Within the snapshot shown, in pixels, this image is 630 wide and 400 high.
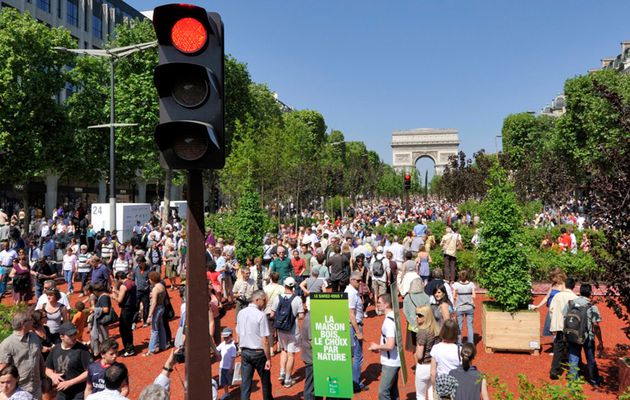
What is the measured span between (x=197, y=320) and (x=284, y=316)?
211 inches

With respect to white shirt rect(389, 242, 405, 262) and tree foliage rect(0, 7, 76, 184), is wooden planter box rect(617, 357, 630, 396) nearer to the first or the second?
white shirt rect(389, 242, 405, 262)

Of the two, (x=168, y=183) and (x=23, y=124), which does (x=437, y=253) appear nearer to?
(x=168, y=183)

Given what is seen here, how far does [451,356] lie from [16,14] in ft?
106

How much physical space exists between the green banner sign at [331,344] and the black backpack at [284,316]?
1.21 meters

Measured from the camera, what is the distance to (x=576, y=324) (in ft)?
24.3

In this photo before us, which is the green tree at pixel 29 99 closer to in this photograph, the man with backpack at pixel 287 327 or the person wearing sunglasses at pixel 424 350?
the man with backpack at pixel 287 327

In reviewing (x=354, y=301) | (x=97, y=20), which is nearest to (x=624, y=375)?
(x=354, y=301)

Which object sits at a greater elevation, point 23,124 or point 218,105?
point 23,124

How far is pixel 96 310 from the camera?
876 centimetres

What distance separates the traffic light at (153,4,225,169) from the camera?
8.38ft

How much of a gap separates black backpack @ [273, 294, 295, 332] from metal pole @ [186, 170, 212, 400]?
528 cm

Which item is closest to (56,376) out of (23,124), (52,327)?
(52,327)

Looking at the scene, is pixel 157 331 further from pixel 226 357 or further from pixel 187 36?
pixel 187 36

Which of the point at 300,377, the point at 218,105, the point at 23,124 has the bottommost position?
the point at 300,377
